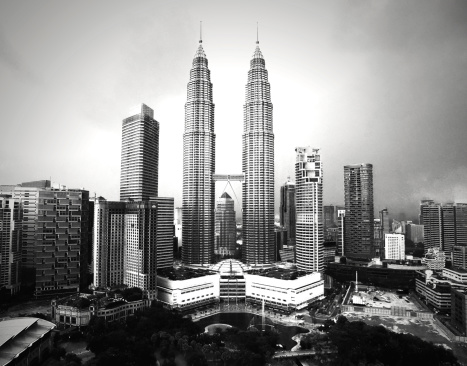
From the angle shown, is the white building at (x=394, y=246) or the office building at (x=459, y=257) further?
the white building at (x=394, y=246)

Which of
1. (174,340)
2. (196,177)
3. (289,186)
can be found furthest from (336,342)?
(289,186)

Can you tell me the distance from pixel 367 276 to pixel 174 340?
2600cm

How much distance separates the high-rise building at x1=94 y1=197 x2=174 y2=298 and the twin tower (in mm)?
10217

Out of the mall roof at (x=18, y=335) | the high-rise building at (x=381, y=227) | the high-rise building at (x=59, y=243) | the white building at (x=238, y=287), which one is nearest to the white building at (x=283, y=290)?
the white building at (x=238, y=287)

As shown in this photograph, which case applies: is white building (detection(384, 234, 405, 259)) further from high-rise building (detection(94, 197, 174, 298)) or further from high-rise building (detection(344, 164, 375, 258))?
high-rise building (detection(94, 197, 174, 298))

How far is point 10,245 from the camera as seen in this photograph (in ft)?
103

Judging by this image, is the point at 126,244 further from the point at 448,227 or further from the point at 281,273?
the point at 448,227

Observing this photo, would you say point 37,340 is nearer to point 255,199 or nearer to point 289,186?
point 255,199

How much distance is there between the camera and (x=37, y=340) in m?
16.4

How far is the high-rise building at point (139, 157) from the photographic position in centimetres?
3619

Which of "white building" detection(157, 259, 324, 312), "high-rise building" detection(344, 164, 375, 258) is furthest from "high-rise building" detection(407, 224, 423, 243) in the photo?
"white building" detection(157, 259, 324, 312)

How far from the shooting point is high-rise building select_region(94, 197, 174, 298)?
2839 centimetres

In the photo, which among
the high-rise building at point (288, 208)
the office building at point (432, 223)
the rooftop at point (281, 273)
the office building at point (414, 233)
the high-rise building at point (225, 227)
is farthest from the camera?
the high-rise building at point (225, 227)

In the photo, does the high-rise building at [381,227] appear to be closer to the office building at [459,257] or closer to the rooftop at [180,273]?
the office building at [459,257]
